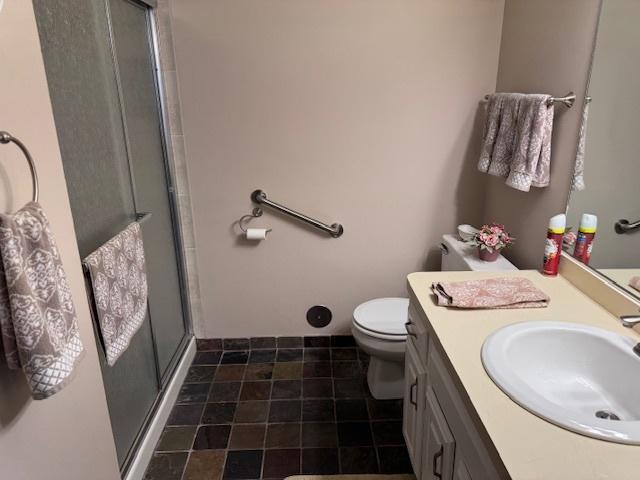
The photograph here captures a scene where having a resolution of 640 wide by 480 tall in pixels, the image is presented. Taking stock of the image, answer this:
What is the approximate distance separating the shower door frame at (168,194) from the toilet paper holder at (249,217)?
0.33m

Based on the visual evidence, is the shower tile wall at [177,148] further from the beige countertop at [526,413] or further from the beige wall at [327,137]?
the beige countertop at [526,413]

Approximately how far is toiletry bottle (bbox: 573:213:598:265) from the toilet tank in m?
0.38

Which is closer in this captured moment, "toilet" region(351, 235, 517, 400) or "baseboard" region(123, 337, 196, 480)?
"baseboard" region(123, 337, 196, 480)

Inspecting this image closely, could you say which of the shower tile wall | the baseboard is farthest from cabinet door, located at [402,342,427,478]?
the shower tile wall

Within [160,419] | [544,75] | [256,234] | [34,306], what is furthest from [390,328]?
[34,306]

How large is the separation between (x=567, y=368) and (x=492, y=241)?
78 centimetres

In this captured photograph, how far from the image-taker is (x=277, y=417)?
81.6 inches

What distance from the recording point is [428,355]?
136cm

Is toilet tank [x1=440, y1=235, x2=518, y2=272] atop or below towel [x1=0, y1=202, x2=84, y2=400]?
below

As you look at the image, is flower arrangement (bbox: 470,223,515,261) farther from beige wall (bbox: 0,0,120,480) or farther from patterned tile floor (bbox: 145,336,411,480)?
beige wall (bbox: 0,0,120,480)

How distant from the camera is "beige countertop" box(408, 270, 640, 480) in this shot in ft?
2.50

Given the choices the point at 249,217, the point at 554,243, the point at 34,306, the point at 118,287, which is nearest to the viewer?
the point at 34,306

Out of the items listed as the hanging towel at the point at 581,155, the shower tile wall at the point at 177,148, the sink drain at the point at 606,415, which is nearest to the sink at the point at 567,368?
the sink drain at the point at 606,415

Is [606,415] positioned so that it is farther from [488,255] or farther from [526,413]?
[488,255]
